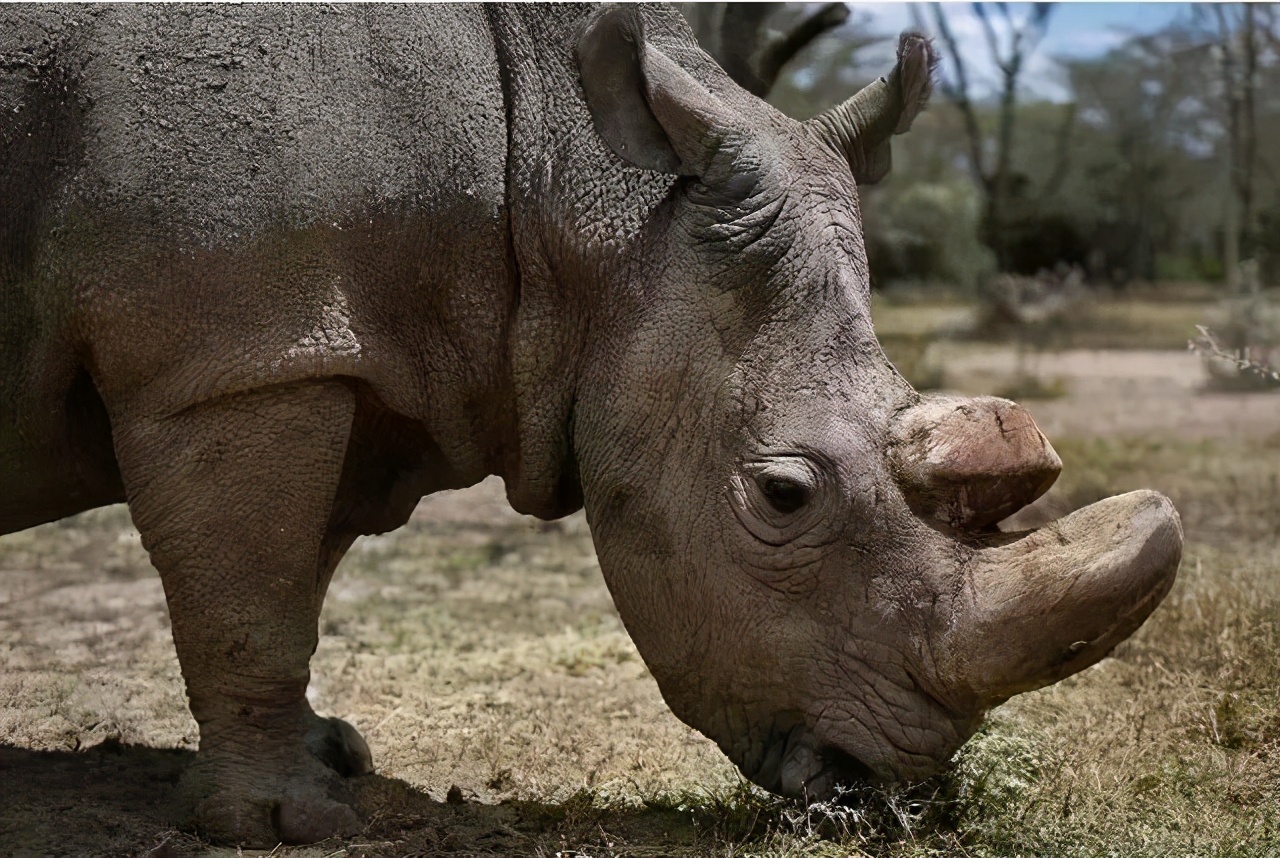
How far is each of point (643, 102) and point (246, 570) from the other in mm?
1720

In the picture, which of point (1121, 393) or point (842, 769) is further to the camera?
point (1121, 393)

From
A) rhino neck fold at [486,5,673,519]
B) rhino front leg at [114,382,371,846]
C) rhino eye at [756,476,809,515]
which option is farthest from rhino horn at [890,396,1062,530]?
rhino front leg at [114,382,371,846]

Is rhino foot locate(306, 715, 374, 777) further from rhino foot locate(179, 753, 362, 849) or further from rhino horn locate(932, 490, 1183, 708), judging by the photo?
rhino horn locate(932, 490, 1183, 708)

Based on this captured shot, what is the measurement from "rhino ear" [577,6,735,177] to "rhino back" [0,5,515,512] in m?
0.38

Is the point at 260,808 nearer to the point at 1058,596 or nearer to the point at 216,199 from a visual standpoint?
the point at 216,199

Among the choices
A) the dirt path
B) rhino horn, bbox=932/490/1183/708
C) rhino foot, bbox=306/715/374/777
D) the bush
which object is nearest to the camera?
rhino horn, bbox=932/490/1183/708

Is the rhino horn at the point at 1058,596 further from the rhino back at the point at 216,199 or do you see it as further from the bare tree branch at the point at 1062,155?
the bare tree branch at the point at 1062,155

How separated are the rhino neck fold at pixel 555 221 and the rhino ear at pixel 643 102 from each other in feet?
0.26

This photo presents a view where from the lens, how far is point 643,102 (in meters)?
3.97

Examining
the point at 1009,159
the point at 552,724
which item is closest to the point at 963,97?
the point at 1009,159

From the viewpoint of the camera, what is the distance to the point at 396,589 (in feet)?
25.1

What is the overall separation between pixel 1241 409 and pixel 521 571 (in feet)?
22.7

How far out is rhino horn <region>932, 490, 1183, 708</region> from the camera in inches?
133

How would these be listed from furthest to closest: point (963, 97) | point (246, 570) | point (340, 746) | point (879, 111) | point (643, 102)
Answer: point (963, 97)
point (340, 746)
point (879, 111)
point (643, 102)
point (246, 570)
